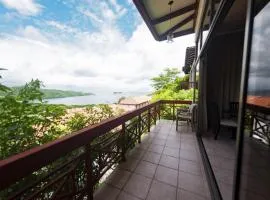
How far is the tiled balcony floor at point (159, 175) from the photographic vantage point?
159cm

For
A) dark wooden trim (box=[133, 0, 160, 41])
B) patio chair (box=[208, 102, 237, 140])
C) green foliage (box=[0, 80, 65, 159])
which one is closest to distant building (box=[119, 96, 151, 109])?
patio chair (box=[208, 102, 237, 140])

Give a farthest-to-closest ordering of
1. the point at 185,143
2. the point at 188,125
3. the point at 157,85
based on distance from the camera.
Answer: the point at 157,85, the point at 188,125, the point at 185,143

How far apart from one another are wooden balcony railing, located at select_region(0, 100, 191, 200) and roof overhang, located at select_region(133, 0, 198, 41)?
6.75 feet

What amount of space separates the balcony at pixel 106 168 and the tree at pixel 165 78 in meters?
7.90

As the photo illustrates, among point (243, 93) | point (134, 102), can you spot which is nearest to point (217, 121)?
point (243, 93)

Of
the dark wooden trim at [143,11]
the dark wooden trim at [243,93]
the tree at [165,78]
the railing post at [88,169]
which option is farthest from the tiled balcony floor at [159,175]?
the tree at [165,78]

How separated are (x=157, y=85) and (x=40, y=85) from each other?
32.1ft

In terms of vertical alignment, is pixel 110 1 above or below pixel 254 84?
above

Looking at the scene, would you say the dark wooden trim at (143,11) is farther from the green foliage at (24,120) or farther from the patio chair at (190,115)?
the patio chair at (190,115)

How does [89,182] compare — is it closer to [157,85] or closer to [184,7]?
[184,7]

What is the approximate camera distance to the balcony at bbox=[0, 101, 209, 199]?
2.92 feet

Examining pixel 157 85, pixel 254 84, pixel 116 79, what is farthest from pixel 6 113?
pixel 116 79

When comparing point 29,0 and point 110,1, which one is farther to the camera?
point 110,1

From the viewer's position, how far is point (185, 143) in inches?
120
